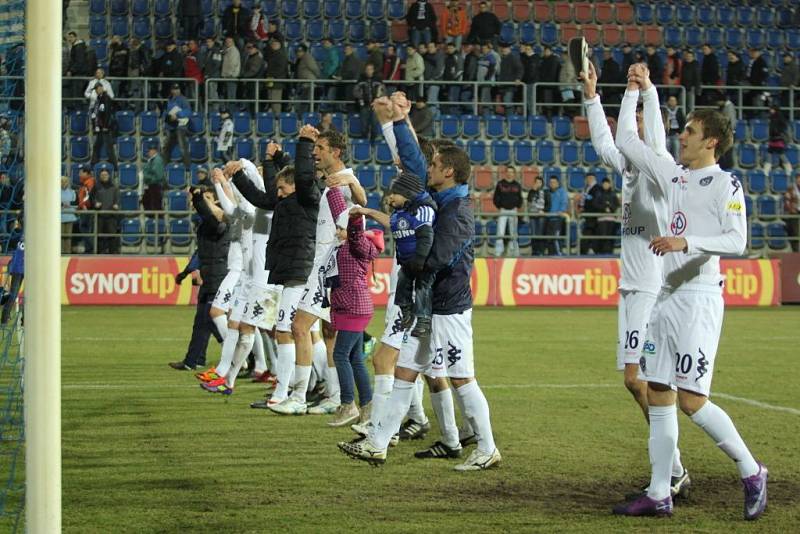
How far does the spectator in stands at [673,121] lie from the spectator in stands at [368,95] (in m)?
6.90

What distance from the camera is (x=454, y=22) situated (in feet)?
103

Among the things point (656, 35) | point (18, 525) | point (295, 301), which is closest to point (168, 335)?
point (295, 301)

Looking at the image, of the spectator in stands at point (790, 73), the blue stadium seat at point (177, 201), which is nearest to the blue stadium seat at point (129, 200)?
the blue stadium seat at point (177, 201)

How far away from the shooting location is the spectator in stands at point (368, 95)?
93.4 feet

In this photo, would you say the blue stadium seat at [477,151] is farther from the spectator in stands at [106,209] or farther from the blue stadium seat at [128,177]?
the spectator in stands at [106,209]

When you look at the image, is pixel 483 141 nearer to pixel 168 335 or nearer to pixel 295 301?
Answer: pixel 168 335

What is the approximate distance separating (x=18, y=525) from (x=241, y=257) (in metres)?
7.19

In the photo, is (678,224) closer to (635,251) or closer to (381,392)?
(635,251)

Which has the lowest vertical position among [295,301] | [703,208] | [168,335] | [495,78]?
[168,335]

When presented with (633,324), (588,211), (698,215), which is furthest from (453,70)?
(698,215)

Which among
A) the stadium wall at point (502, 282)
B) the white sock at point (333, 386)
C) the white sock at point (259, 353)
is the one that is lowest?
the stadium wall at point (502, 282)

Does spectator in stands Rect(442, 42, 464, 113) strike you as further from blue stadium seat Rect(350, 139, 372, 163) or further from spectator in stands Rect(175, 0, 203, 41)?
spectator in stands Rect(175, 0, 203, 41)

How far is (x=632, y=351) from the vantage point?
7.50 metres

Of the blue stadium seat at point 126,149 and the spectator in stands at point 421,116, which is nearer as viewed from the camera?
the spectator in stands at point 421,116
